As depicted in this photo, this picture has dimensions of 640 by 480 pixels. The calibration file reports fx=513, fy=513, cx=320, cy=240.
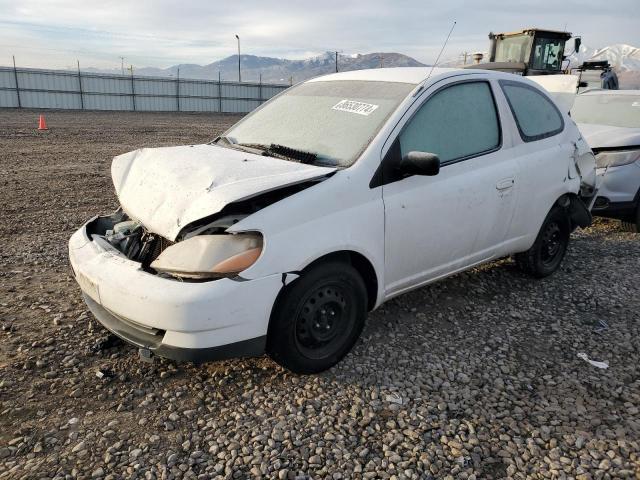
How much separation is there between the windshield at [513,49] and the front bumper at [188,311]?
1339 cm

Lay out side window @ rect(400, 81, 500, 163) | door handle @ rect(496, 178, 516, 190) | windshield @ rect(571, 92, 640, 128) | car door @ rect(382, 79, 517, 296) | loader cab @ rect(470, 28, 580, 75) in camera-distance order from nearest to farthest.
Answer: car door @ rect(382, 79, 517, 296) < side window @ rect(400, 81, 500, 163) < door handle @ rect(496, 178, 516, 190) < windshield @ rect(571, 92, 640, 128) < loader cab @ rect(470, 28, 580, 75)

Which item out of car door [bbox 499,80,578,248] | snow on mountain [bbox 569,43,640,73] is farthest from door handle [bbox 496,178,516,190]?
snow on mountain [bbox 569,43,640,73]

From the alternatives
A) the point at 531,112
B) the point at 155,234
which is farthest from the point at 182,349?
the point at 531,112

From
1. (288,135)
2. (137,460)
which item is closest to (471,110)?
(288,135)

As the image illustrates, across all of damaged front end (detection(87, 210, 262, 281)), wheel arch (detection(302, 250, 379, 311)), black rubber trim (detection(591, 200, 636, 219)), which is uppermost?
damaged front end (detection(87, 210, 262, 281))

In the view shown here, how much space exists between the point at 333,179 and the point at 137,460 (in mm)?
1754

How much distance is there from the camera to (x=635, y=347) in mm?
3607

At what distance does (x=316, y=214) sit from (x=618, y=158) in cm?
493

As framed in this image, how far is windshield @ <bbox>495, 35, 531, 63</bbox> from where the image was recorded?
13656mm

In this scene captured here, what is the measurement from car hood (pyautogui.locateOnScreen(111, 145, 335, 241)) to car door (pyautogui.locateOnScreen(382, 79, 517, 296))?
58 centimetres

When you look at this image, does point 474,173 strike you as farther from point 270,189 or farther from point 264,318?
point 264,318

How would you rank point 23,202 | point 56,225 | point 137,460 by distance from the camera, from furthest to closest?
point 23,202 → point 56,225 → point 137,460

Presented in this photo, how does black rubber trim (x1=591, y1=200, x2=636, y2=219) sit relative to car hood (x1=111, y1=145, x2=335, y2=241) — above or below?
below

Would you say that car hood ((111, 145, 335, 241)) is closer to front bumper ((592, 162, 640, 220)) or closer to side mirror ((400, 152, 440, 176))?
side mirror ((400, 152, 440, 176))
